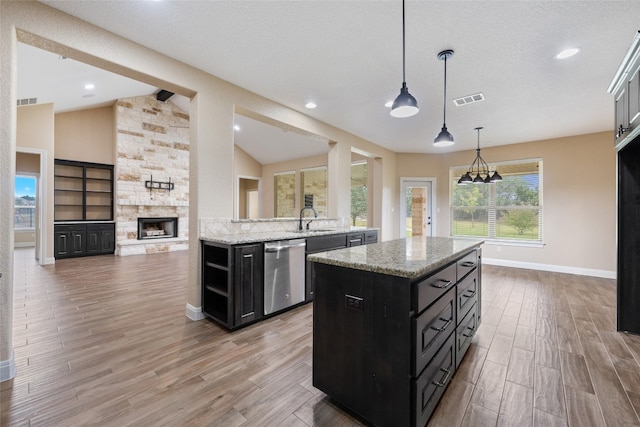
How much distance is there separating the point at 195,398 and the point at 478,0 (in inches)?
131

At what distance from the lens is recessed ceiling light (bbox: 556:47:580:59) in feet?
8.39

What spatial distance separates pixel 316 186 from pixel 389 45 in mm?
6367

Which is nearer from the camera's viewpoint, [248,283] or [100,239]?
[248,283]

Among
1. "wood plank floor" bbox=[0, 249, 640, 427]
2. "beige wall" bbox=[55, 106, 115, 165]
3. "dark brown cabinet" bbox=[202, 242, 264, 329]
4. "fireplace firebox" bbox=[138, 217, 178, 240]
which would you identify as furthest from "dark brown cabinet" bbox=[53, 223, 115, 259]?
"dark brown cabinet" bbox=[202, 242, 264, 329]

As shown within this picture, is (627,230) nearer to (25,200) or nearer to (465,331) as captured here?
(465,331)

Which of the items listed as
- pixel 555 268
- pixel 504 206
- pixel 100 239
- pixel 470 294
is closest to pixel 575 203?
pixel 504 206

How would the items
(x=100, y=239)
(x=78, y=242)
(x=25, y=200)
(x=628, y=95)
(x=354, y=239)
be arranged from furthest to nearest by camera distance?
(x=25, y=200) → (x=100, y=239) → (x=78, y=242) → (x=354, y=239) → (x=628, y=95)

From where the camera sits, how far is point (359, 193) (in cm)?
771

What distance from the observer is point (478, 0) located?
199 cm

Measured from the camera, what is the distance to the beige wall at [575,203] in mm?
5043

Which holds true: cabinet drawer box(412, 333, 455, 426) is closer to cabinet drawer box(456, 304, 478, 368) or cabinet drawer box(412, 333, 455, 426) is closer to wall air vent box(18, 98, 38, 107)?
cabinet drawer box(456, 304, 478, 368)

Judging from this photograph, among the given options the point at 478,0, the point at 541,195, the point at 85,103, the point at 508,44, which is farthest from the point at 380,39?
the point at 85,103

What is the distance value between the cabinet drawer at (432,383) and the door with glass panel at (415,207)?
539 cm

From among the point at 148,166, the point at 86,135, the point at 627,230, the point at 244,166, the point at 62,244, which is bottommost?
the point at 62,244
